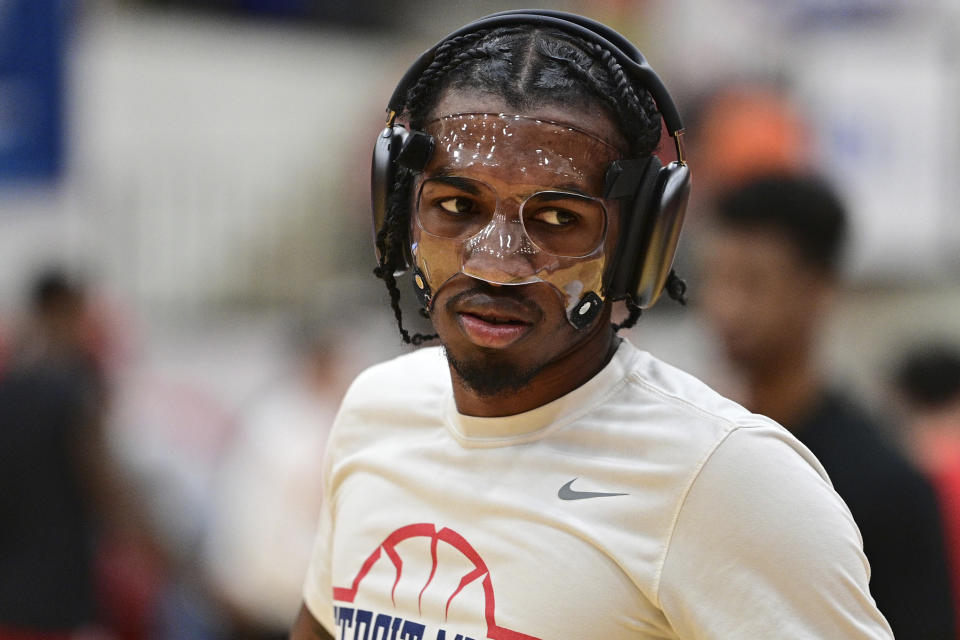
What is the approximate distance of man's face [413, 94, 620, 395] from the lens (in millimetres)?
1933

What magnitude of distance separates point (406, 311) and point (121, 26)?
11.3ft

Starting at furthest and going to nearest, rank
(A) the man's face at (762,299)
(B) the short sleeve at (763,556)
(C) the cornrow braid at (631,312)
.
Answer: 1. (A) the man's face at (762,299)
2. (C) the cornrow braid at (631,312)
3. (B) the short sleeve at (763,556)

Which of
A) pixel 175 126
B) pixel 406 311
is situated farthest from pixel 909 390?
pixel 175 126

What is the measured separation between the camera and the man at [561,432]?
1.78 meters

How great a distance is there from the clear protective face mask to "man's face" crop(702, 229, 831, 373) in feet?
5.17

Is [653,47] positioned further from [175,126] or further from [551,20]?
[551,20]

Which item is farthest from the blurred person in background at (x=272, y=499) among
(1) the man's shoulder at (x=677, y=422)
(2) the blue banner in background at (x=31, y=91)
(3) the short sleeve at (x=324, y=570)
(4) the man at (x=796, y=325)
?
(1) the man's shoulder at (x=677, y=422)

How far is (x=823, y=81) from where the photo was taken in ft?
35.2


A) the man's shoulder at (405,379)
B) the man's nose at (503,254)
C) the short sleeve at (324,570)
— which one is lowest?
the short sleeve at (324,570)

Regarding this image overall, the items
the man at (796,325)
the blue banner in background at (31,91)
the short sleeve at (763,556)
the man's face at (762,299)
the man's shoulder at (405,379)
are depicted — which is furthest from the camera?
the blue banner in background at (31,91)

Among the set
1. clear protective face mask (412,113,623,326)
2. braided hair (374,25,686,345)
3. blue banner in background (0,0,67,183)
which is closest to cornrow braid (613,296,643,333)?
braided hair (374,25,686,345)

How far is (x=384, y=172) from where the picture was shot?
7.06 ft

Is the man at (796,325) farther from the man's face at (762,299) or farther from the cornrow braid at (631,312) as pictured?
the cornrow braid at (631,312)

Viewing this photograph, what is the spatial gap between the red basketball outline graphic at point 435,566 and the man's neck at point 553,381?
0.21 m
